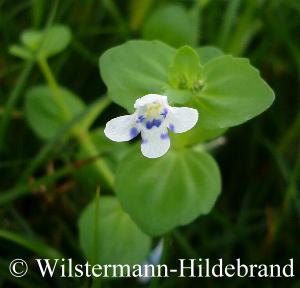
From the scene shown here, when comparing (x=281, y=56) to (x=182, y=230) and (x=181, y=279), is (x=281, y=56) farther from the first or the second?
(x=181, y=279)

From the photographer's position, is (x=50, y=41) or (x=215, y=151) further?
(x=215, y=151)

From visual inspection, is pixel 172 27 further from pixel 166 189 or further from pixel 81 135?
pixel 166 189

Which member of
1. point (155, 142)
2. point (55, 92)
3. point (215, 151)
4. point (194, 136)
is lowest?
point (215, 151)

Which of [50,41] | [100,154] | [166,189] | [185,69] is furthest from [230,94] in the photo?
[50,41]

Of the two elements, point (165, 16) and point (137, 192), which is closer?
point (137, 192)

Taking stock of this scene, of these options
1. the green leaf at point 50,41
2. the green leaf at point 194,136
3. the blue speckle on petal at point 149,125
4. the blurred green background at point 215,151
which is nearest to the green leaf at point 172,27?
the blurred green background at point 215,151

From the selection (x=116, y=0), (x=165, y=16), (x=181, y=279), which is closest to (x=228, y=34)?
(x=165, y=16)

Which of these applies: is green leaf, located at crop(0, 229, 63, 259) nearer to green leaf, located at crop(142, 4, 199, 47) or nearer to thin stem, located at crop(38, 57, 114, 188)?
thin stem, located at crop(38, 57, 114, 188)

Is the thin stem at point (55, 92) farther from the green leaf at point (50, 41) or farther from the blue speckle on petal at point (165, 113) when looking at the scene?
the blue speckle on petal at point (165, 113)
